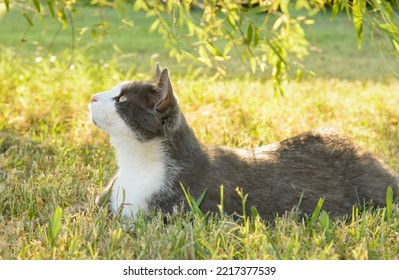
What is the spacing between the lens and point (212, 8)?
167 inches

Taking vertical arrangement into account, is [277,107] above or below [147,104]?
below

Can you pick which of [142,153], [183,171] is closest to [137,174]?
[142,153]

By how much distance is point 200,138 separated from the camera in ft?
15.5

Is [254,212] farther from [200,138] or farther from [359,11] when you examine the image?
[200,138]

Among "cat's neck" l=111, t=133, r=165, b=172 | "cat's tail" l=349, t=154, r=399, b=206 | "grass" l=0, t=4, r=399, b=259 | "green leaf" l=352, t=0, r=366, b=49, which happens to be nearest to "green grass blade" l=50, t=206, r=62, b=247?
"grass" l=0, t=4, r=399, b=259

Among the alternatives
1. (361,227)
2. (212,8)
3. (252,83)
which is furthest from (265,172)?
(252,83)

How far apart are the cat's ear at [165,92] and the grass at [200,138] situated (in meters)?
0.52

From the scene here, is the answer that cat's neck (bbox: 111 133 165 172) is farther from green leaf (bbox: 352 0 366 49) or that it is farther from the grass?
green leaf (bbox: 352 0 366 49)

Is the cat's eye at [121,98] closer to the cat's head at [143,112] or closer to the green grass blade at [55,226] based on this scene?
the cat's head at [143,112]

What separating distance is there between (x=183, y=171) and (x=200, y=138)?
1707mm

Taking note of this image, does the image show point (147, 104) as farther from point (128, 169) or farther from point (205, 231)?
point (205, 231)

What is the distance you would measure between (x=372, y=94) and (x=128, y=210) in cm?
418

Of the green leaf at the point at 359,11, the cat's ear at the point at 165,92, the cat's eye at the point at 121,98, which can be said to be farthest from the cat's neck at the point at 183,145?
the green leaf at the point at 359,11

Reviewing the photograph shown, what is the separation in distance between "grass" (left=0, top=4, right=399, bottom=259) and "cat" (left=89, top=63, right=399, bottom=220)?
3.6 inches
